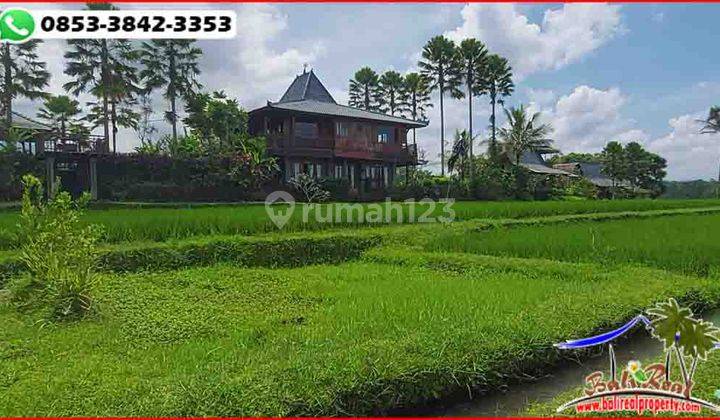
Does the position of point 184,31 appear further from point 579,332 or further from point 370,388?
point 579,332

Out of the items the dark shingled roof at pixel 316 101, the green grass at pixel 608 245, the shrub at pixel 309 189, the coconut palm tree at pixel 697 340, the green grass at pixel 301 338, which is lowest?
the green grass at pixel 301 338

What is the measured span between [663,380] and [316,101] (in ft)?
84.2

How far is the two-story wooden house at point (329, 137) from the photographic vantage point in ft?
77.0

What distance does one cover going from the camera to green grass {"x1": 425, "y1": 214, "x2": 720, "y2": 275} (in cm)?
833

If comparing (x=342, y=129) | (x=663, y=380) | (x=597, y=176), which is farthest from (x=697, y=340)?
(x=597, y=176)

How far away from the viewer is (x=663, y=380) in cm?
297

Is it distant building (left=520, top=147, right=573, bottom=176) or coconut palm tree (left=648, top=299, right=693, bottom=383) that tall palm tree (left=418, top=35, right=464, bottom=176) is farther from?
coconut palm tree (left=648, top=299, right=693, bottom=383)

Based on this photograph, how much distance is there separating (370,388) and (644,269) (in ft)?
19.3

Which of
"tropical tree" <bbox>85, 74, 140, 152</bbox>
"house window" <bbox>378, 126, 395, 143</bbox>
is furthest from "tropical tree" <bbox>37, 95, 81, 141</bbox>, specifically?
"house window" <bbox>378, 126, 395, 143</bbox>

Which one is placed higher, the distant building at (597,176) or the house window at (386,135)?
the house window at (386,135)

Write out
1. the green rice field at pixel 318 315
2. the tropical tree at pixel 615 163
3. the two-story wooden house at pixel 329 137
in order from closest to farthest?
the green rice field at pixel 318 315, the two-story wooden house at pixel 329 137, the tropical tree at pixel 615 163

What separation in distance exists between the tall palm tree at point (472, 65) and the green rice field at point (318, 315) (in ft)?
75.0

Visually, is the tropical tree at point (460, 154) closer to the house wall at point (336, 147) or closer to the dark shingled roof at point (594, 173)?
the house wall at point (336, 147)

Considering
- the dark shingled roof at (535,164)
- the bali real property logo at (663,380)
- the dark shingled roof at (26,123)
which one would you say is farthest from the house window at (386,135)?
the bali real property logo at (663,380)
